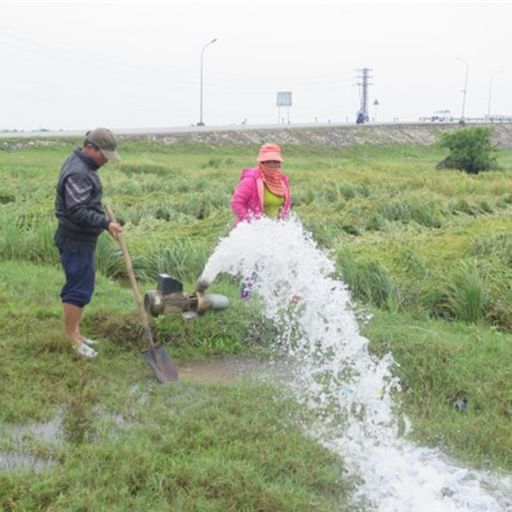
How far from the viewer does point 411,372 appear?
5.39 meters

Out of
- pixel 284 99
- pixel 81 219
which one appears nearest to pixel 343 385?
pixel 81 219

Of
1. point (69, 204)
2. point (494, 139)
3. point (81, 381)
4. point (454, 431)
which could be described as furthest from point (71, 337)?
point (494, 139)

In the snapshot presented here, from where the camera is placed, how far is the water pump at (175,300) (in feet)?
17.9

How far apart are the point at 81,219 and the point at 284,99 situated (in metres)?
59.1

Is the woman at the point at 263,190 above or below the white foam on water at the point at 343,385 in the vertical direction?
above

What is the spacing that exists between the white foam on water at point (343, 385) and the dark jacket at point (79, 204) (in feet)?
3.19

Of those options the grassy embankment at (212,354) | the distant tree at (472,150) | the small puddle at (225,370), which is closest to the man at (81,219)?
the grassy embankment at (212,354)

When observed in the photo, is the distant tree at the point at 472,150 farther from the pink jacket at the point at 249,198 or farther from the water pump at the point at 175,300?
the water pump at the point at 175,300

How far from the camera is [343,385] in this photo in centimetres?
511

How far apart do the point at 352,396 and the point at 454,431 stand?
714 mm

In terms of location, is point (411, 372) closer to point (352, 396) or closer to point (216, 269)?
point (352, 396)

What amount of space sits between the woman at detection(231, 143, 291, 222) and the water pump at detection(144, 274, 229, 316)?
2.49 ft

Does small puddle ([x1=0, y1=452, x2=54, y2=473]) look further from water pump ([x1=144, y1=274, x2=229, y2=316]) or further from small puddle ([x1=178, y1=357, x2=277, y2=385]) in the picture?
water pump ([x1=144, y1=274, x2=229, y2=316])

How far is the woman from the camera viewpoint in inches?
236
